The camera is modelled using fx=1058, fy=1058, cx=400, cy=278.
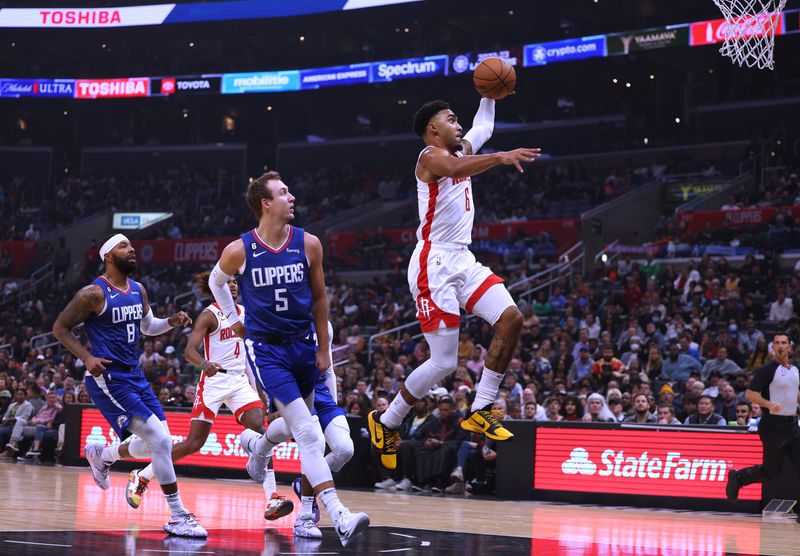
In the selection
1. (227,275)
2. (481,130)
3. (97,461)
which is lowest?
(97,461)

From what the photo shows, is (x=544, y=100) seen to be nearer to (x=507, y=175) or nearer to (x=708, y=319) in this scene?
(x=507, y=175)

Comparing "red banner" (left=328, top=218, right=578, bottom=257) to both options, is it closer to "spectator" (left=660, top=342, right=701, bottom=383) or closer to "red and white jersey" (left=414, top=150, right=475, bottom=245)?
"spectator" (left=660, top=342, right=701, bottom=383)

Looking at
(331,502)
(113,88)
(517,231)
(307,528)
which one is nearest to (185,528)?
(307,528)

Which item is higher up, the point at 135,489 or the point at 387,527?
the point at 135,489

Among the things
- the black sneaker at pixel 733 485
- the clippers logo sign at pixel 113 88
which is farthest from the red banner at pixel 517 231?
the black sneaker at pixel 733 485

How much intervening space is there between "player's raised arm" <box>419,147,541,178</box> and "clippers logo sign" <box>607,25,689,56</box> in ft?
72.9

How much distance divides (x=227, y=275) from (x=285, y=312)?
538 millimetres

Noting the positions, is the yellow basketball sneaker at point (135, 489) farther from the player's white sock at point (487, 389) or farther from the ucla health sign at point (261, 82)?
the ucla health sign at point (261, 82)

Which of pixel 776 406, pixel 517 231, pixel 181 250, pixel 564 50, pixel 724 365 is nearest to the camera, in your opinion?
pixel 776 406

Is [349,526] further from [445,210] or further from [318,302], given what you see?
[445,210]

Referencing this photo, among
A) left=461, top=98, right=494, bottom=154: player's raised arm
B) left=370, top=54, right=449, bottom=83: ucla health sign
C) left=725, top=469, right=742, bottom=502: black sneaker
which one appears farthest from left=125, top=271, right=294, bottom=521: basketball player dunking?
left=370, top=54, right=449, bottom=83: ucla health sign

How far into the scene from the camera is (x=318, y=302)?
7402 mm

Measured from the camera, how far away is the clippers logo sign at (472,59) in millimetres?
31484

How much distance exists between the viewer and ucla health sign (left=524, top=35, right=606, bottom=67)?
29.6m
